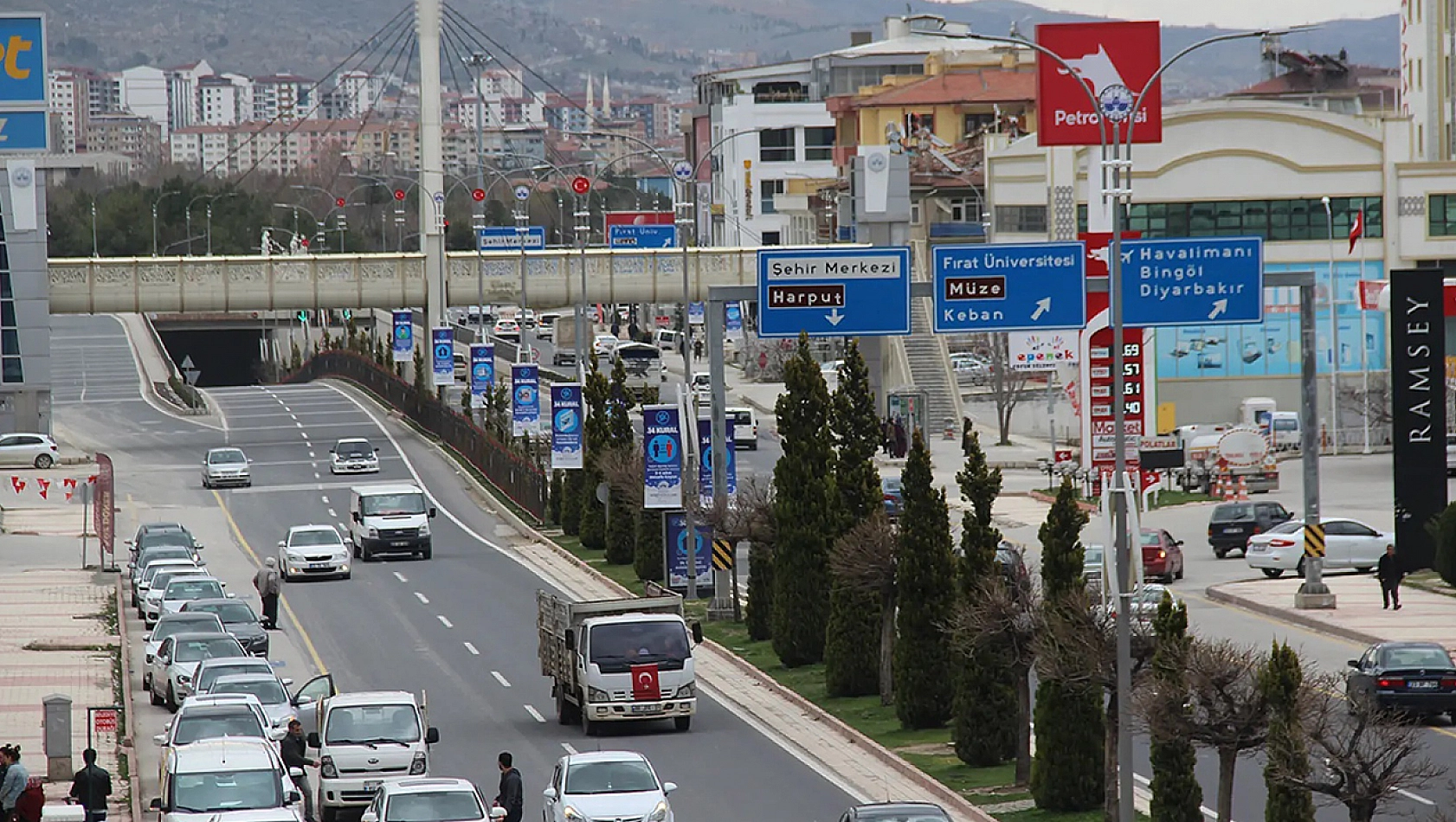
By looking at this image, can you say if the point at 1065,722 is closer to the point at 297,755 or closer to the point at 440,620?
the point at 297,755

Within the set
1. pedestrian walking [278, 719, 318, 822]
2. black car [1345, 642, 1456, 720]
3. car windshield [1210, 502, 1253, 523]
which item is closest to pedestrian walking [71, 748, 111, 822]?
pedestrian walking [278, 719, 318, 822]

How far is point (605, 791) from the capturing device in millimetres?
25500

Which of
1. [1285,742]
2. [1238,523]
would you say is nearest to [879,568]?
[1285,742]

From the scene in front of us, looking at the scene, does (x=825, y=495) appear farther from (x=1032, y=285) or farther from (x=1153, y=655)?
(x=1153, y=655)

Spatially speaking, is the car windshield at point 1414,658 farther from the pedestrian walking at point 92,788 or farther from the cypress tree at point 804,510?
the pedestrian walking at point 92,788

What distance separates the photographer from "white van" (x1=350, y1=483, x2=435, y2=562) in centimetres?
5694

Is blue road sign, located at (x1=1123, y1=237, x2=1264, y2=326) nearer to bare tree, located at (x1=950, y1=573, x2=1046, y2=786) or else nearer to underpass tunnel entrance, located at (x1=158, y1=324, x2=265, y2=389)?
bare tree, located at (x1=950, y1=573, x2=1046, y2=786)

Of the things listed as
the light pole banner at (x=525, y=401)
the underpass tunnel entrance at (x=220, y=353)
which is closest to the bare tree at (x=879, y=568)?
the light pole banner at (x=525, y=401)

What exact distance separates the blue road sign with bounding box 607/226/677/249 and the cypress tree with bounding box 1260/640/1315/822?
2405 inches

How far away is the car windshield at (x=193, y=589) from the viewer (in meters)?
44.2

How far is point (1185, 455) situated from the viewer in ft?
227

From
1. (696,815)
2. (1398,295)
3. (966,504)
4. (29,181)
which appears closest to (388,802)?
(696,815)

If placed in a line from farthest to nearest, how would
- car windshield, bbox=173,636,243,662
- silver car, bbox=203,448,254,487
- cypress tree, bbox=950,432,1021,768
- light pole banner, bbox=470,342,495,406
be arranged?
light pole banner, bbox=470,342,495,406 → silver car, bbox=203,448,254,487 → car windshield, bbox=173,636,243,662 → cypress tree, bbox=950,432,1021,768

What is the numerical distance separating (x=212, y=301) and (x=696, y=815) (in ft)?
218
